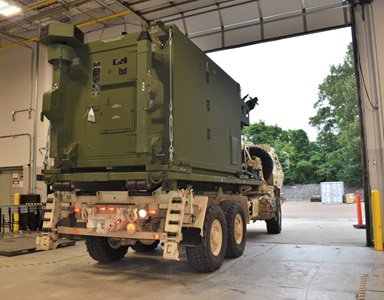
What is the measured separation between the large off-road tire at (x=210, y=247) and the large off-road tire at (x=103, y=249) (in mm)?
1980

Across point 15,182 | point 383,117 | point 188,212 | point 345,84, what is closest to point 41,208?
point 15,182

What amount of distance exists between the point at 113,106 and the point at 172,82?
1.15m

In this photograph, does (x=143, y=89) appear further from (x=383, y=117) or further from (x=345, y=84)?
(x=345, y=84)

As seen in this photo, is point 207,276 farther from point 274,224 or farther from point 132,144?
point 274,224

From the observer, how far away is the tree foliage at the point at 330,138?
43844 mm

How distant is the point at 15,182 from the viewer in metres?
15.9

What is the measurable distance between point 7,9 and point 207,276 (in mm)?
10385

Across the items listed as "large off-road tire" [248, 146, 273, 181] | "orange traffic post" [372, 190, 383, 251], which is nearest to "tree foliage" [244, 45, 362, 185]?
"large off-road tire" [248, 146, 273, 181]

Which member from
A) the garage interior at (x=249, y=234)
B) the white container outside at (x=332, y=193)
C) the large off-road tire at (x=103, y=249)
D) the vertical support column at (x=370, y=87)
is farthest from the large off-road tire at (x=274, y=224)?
the white container outside at (x=332, y=193)

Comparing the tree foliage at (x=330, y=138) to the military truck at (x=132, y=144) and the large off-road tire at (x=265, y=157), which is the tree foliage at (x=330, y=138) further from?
the military truck at (x=132, y=144)

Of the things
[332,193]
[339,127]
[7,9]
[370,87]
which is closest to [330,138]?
[339,127]

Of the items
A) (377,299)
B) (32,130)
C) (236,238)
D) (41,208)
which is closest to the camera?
(377,299)

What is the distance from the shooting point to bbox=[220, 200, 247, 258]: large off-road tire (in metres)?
7.40

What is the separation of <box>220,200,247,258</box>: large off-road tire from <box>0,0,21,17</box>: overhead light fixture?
8993 millimetres
